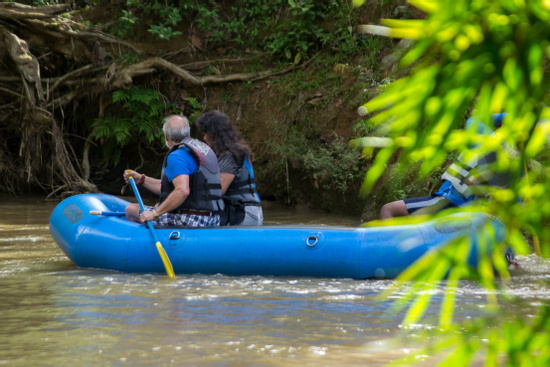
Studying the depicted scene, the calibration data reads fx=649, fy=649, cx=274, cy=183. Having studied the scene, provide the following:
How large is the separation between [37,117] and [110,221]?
200 inches

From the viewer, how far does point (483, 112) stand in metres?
0.52

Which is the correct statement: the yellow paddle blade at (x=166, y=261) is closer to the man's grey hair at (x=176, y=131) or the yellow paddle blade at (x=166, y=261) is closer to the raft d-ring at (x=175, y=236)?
the raft d-ring at (x=175, y=236)

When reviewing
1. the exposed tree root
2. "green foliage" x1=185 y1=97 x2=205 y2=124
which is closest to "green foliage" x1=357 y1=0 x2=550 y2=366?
"green foliage" x1=185 y1=97 x2=205 y2=124

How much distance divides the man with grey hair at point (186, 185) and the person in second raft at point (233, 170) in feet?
0.77

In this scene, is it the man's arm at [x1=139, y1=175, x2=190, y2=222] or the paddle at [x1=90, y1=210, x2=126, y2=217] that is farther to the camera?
the paddle at [x1=90, y1=210, x2=126, y2=217]

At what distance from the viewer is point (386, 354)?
3170 millimetres

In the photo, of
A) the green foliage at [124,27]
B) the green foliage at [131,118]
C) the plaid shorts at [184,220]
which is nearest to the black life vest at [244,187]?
the plaid shorts at [184,220]

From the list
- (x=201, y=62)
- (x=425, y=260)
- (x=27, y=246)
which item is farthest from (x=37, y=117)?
(x=425, y=260)

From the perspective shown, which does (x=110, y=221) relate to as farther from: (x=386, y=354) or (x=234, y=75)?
(x=234, y=75)

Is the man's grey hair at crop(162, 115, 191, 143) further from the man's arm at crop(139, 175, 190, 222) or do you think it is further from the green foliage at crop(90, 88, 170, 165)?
the green foliage at crop(90, 88, 170, 165)

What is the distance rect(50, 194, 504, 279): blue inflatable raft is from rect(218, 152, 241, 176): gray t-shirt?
0.72 m

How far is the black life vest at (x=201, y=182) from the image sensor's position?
18.8 feet

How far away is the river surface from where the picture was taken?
123 inches

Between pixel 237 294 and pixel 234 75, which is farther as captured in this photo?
pixel 234 75
